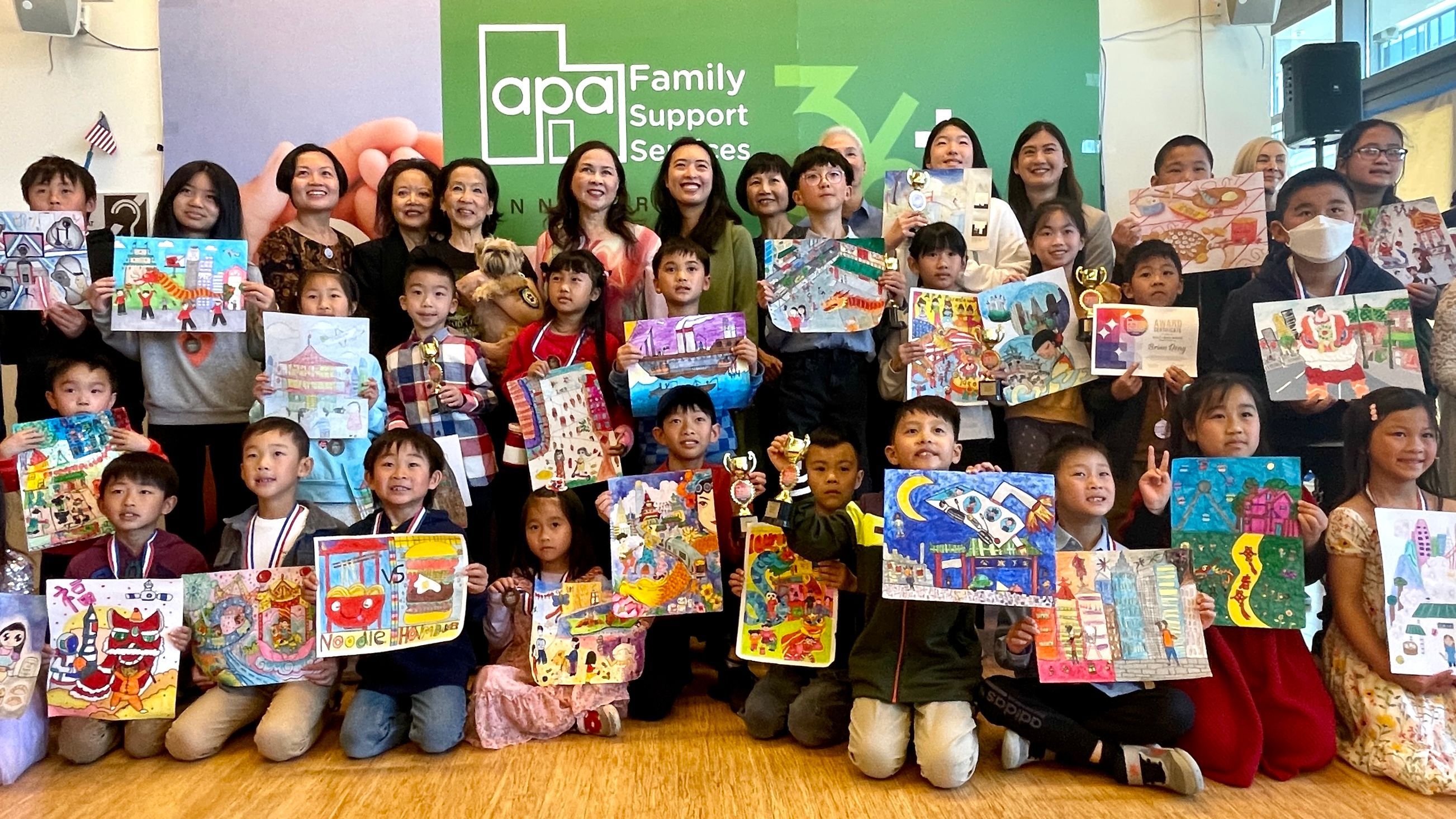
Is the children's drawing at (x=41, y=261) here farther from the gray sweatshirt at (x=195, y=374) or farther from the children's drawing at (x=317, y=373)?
the children's drawing at (x=317, y=373)

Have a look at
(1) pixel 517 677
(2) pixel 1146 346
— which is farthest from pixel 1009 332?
(1) pixel 517 677

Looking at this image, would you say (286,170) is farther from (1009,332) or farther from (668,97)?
(1009,332)

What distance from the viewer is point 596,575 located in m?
3.26

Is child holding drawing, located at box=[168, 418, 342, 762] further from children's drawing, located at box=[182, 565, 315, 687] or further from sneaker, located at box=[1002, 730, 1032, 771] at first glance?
sneaker, located at box=[1002, 730, 1032, 771]

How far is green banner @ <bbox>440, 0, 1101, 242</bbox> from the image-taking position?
15.2 feet

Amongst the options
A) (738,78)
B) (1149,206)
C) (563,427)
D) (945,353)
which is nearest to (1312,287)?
(1149,206)

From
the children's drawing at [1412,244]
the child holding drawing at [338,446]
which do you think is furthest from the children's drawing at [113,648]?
the children's drawing at [1412,244]

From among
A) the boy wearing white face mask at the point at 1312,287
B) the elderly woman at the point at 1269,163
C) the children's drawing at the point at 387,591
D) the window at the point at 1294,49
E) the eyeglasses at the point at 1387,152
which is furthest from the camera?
the window at the point at 1294,49

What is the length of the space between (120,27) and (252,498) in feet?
8.27

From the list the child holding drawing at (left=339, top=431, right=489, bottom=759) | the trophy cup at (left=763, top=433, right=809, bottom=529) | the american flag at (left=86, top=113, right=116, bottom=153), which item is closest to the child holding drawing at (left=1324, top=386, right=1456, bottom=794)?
the trophy cup at (left=763, top=433, right=809, bottom=529)

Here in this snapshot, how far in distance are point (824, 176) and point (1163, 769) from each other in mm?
2302

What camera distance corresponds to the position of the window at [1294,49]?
4988mm

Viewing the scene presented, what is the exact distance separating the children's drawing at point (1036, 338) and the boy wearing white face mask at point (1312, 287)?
2.06 feet

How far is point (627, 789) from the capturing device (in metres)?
2.69
